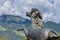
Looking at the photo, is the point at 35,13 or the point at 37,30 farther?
the point at 35,13

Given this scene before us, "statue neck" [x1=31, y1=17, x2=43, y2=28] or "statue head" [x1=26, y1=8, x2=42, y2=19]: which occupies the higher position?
"statue head" [x1=26, y1=8, x2=42, y2=19]

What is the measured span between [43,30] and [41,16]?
297 millimetres

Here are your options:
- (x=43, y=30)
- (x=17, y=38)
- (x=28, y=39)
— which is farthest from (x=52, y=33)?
(x=17, y=38)

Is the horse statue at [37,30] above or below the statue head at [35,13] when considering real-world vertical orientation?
below

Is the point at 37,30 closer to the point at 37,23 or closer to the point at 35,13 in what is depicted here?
the point at 37,23

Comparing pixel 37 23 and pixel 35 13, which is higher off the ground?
pixel 35 13

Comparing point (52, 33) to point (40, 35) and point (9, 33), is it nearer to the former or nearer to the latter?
point (40, 35)

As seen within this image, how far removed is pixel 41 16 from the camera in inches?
165

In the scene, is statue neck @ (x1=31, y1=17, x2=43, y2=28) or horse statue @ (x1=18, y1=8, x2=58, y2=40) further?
statue neck @ (x1=31, y1=17, x2=43, y2=28)

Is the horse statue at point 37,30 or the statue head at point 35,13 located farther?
the statue head at point 35,13

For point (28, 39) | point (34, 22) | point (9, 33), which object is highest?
point (34, 22)

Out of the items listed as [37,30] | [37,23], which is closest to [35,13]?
[37,23]

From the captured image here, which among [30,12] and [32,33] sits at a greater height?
[30,12]

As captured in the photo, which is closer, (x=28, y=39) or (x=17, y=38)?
(x=28, y=39)
